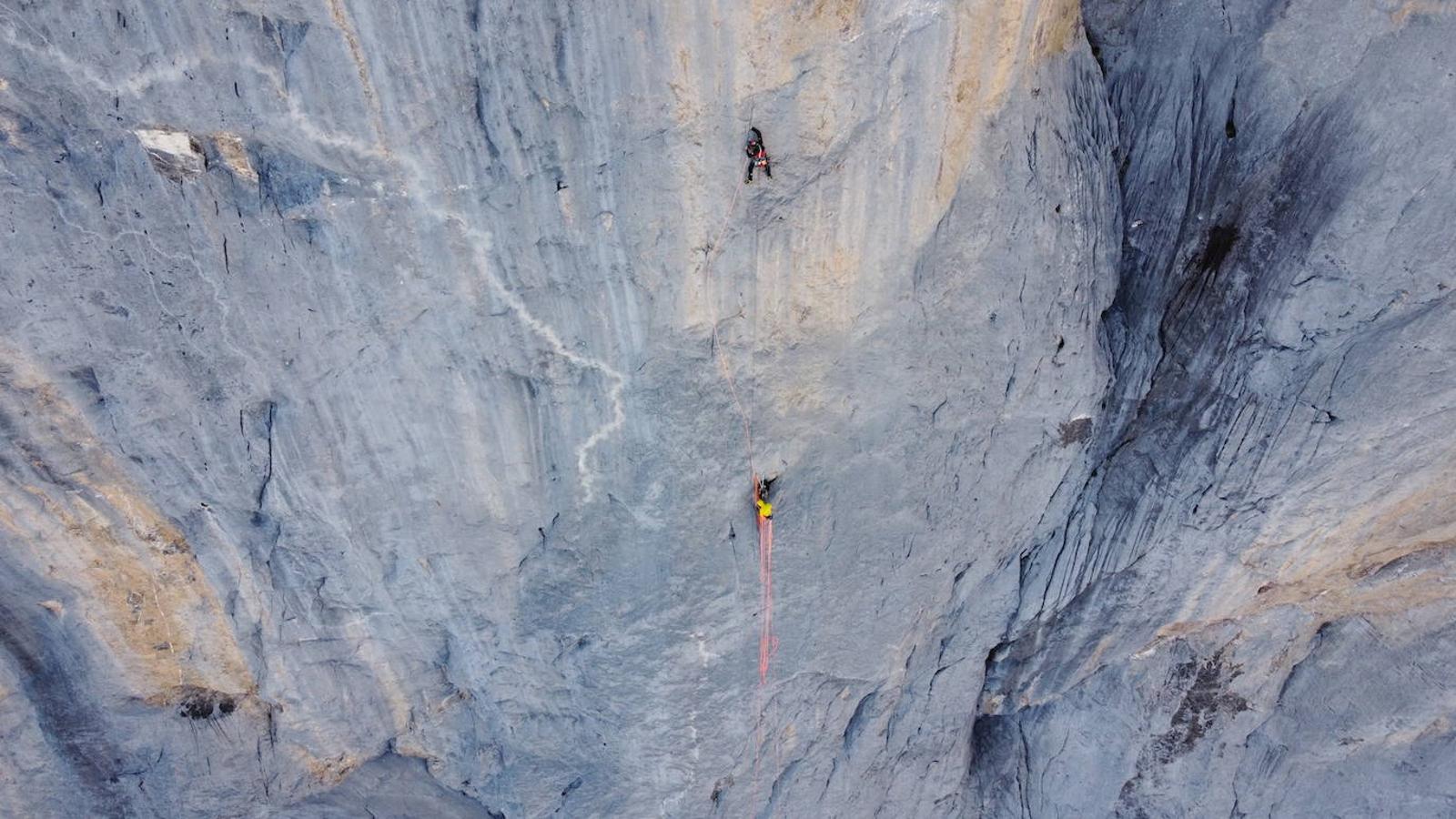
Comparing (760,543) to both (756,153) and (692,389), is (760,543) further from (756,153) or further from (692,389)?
(756,153)

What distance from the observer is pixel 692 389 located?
4.03 metres

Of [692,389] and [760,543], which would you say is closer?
[692,389]

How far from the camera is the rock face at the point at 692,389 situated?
3500 mm

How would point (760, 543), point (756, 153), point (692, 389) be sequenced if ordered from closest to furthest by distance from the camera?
1. point (756, 153)
2. point (692, 389)
3. point (760, 543)

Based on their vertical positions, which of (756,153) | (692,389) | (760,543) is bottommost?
(760,543)

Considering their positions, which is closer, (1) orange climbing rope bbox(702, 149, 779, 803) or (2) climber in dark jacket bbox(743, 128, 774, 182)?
(2) climber in dark jacket bbox(743, 128, 774, 182)

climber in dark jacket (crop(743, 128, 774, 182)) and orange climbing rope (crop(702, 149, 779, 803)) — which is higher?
climber in dark jacket (crop(743, 128, 774, 182))

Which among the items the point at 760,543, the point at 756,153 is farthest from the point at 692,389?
the point at 756,153

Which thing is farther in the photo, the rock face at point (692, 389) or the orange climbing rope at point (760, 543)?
the orange climbing rope at point (760, 543)

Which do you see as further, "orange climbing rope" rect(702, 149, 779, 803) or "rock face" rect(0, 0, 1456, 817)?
"orange climbing rope" rect(702, 149, 779, 803)

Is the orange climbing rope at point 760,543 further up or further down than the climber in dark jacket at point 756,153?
further down

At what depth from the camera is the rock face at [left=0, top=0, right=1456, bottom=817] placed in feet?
11.5

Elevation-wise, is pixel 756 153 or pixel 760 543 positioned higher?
pixel 756 153

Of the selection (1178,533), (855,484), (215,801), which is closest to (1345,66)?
(1178,533)
